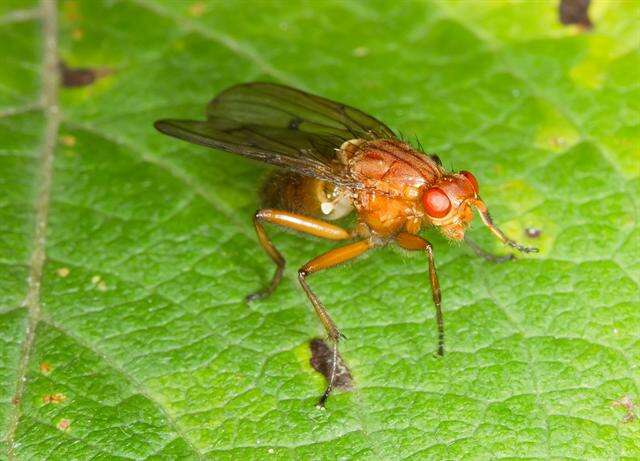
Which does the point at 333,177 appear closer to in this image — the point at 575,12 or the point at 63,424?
the point at 63,424

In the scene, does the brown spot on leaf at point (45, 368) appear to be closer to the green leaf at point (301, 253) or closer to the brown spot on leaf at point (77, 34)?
the green leaf at point (301, 253)

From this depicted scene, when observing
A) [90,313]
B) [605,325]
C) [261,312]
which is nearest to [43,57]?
[90,313]

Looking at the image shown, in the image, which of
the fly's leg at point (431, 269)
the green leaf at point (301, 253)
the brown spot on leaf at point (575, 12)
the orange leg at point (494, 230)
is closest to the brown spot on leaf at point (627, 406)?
the green leaf at point (301, 253)

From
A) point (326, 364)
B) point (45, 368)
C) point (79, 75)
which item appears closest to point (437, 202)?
point (326, 364)

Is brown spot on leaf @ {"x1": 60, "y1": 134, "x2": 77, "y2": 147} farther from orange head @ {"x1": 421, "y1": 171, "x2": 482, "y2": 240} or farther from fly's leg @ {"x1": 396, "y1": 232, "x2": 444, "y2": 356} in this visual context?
orange head @ {"x1": 421, "y1": 171, "x2": 482, "y2": 240}

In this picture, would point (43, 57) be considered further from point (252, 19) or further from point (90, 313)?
point (90, 313)

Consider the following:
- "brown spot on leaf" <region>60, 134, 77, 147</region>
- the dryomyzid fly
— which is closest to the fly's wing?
the dryomyzid fly
